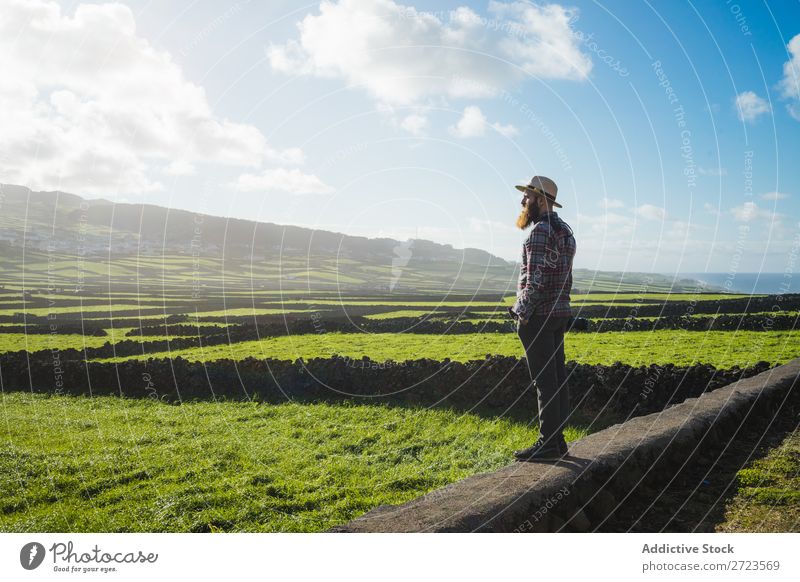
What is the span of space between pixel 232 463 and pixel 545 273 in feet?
21.5

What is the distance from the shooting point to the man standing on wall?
18.0ft

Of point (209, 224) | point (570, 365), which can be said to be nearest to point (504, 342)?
point (570, 365)

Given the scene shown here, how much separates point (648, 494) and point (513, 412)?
256 inches

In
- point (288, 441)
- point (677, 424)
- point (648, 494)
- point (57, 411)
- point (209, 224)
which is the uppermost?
point (209, 224)

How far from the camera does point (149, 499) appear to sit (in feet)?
25.3

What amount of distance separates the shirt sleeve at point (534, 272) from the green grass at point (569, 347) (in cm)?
1572

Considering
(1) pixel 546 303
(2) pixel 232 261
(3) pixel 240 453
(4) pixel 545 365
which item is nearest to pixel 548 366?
(4) pixel 545 365

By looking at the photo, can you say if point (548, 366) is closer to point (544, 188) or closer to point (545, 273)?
point (545, 273)

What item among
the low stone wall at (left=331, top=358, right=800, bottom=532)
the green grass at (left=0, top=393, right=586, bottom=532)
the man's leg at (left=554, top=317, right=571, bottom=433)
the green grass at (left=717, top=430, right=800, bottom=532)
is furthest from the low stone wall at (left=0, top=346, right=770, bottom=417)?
the man's leg at (left=554, top=317, right=571, bottom=433)

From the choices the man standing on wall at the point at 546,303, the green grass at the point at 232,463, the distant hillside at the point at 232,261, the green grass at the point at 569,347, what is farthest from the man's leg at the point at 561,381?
the distant hillside at the point at 232,261

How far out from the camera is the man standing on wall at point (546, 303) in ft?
18.0

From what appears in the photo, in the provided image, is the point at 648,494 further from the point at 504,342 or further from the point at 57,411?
the point at 504,342

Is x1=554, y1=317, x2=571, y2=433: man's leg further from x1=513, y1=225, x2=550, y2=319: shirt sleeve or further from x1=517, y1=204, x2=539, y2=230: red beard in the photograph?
x1=517, y1=204, x2=539, y2=230: red beard

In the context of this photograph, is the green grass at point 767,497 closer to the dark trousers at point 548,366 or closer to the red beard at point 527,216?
the dark trousers at point 548,366
